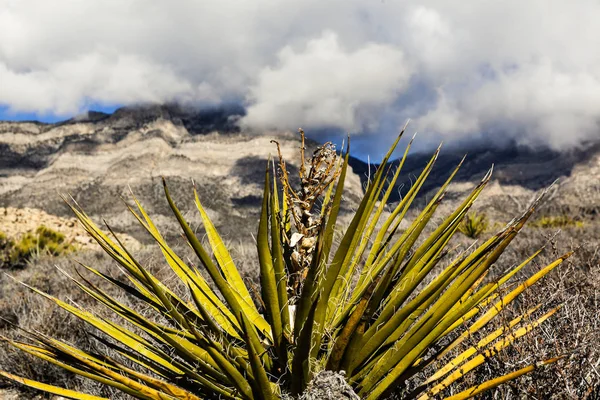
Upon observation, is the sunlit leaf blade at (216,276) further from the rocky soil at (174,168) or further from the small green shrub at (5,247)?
the rocky soil at (174,168)

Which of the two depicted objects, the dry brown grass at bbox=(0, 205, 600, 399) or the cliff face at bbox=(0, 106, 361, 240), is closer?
the dry brown grass at bbox=(0, 205, 600, 399)

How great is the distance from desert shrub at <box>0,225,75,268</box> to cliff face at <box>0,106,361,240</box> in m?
17.2

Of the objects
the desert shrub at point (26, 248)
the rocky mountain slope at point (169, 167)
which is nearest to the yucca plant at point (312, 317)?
the desert shrub at point (26, 248)

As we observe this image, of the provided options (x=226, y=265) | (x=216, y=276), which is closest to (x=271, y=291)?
(x=216, y=276)

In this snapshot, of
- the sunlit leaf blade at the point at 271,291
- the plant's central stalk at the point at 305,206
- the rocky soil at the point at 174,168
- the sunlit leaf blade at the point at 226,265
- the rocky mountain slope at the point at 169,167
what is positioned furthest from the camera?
the rocky mountain slope at the point at 169,167

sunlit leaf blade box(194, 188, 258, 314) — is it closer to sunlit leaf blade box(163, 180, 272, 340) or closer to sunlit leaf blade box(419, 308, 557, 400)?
sunlit leaf blade box(163, 180, 272, 340)

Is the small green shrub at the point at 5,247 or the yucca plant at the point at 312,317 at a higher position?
the small green shrub at the point at 5,247

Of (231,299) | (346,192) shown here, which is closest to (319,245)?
(231,299)

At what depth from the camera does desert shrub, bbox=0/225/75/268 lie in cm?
929

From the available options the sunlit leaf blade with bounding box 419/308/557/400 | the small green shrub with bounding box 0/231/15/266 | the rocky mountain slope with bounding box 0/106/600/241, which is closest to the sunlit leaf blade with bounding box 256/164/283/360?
the sunlit leaf blade with bounding box 419/308/557/400

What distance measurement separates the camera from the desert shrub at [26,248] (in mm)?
9289

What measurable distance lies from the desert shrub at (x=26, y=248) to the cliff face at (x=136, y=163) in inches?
677

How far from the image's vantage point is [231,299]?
1.42 m

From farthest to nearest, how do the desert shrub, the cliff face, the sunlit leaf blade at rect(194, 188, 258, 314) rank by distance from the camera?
the cliff face < the desert shrub < the sunlit leaf blade at rect(194, 188, 258, 314)
